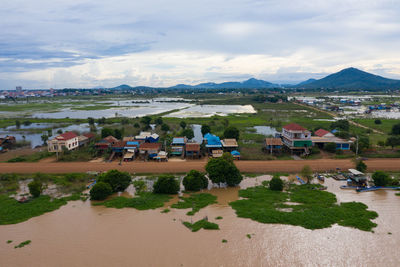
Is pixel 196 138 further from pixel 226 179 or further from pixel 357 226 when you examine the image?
pixel 357 226

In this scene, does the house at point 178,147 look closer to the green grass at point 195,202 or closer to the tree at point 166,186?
the tree at point 166,186

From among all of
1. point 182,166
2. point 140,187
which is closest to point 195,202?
point 140,187

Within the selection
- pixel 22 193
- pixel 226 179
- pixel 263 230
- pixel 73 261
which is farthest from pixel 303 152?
pixel 22 193

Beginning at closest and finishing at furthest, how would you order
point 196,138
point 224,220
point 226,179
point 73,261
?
point 73,261
point 224,220
point 226,179
point 196,138

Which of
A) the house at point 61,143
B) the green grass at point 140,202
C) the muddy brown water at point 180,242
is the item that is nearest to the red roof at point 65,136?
the house at point 61,143

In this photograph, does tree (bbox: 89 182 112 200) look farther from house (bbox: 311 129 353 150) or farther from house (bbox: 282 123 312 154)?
house (bbox: 311 129 353 150)

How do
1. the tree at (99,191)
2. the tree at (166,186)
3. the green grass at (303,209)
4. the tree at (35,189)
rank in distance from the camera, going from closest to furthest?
the green grass at (303,209), the tree at (99,191), the tree at (35,189), the tree at (166,186)
